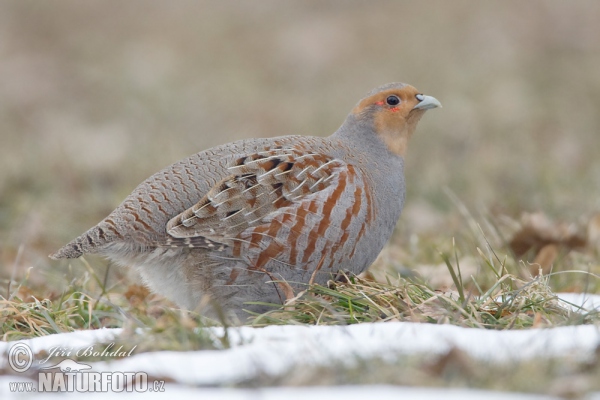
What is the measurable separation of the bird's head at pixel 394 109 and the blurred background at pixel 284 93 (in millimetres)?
751

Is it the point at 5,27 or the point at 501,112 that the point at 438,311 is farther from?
the point at 5,27

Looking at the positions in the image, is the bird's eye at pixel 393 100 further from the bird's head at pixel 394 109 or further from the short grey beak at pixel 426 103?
the short grey beak at pixel 426 103

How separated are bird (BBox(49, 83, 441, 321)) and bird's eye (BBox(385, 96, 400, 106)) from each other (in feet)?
2.64

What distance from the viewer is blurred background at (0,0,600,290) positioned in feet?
27.8

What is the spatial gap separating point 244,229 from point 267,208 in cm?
18

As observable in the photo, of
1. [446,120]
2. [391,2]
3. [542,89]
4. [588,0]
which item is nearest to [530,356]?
[446,120]

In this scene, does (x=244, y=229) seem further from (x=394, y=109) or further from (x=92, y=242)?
(x=394, y=109)

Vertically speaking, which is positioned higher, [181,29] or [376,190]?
[181,29]

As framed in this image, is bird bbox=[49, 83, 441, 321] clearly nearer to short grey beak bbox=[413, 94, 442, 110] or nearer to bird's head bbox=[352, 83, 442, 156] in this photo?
bird's head bbox=[352, 83, 442, 156]

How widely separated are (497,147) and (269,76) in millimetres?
6223

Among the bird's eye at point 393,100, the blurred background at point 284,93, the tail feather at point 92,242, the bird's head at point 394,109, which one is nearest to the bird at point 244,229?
the tail feather at point 92,242

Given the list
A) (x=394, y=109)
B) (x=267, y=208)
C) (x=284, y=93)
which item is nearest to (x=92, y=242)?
(x=267, y=208)

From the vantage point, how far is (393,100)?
18.8 ft

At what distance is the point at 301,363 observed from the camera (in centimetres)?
329
